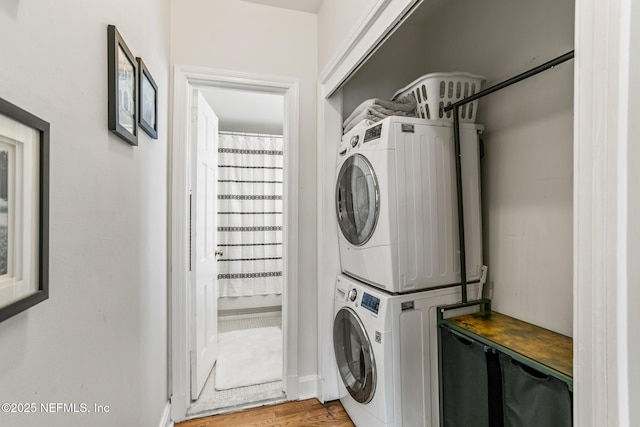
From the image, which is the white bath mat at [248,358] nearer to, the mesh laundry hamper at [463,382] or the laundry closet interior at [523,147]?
the laundry closet interior at [523,147]

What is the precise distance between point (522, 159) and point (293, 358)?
193cm

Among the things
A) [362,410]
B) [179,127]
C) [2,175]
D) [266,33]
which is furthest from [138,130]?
[362,410]

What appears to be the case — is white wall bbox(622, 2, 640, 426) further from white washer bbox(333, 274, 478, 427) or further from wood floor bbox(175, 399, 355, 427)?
wood floor bbox(175, 399, 355, 427)

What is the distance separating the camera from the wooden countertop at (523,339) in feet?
3.46

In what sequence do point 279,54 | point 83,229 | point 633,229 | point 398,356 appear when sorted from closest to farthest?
1. point 633,229
2. point 83,229
3. point 398,356
4. point 279,54

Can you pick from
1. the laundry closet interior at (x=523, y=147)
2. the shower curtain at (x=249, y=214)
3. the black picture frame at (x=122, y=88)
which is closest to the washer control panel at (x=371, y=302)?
the laundry closet interior at (x=523, y=147)

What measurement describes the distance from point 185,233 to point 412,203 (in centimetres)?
145

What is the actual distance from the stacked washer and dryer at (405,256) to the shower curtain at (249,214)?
7.02 feet

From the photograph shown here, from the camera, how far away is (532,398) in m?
1.09

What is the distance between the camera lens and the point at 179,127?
190 cm

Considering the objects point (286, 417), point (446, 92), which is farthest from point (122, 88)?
point (286, 417)

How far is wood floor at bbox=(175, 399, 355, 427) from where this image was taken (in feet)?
5.94

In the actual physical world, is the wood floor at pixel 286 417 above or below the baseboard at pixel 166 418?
below

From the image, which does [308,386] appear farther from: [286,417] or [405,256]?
[405,256]
